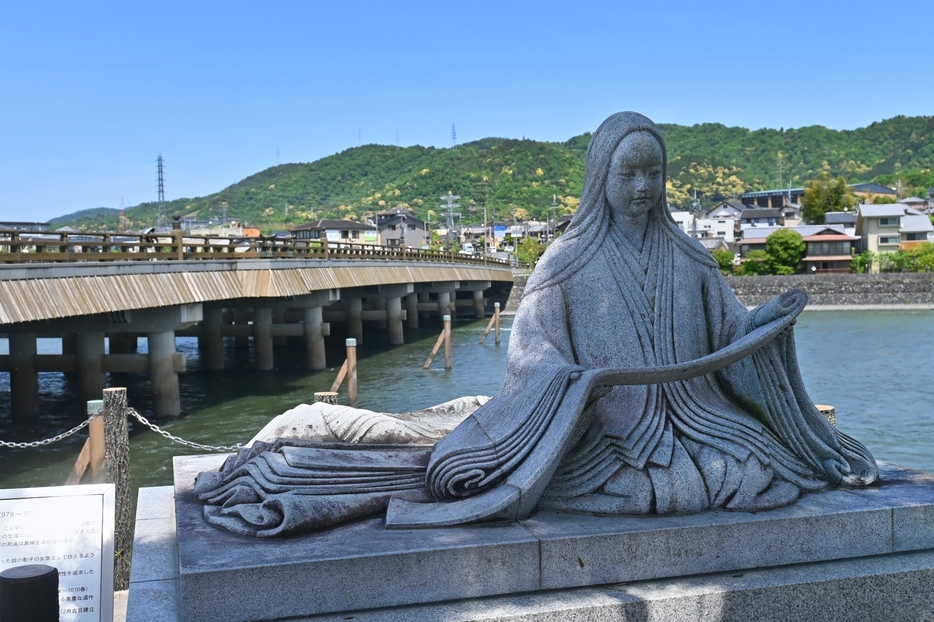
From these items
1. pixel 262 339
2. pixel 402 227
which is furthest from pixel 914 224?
pixel 262 339

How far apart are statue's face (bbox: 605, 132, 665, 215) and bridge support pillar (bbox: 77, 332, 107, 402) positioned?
1582cm

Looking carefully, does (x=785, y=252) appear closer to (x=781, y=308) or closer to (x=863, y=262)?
(x=863, y=262)

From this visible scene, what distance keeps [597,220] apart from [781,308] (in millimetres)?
1232

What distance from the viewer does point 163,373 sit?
19797 mm

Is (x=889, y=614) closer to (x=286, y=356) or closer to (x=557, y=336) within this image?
(x=557, y=336)

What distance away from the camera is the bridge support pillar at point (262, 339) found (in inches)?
1079

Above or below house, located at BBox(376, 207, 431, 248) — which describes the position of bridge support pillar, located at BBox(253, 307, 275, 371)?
below

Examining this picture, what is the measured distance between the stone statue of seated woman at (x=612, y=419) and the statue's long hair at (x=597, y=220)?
0.01 meters

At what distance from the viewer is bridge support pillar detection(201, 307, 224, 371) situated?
2853cm

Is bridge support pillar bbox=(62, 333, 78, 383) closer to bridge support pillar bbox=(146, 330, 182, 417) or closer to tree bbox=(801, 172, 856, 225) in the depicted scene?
bridge support pillar bbox=(146, 330, 182, 417)

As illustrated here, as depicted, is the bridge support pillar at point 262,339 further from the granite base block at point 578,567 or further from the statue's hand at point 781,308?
the statue's hand at point 781,308

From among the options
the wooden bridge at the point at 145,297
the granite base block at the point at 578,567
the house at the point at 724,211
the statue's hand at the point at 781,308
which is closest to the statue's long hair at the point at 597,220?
the statue's hand at the point at 781,308

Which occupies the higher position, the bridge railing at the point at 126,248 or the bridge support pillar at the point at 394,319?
the bridge railing at the point at 126,248

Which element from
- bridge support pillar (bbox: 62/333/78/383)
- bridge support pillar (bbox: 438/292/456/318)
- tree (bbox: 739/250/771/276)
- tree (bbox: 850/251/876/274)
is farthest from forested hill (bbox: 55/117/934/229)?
bridge support pillar (bbox: 62/333/78/383)
